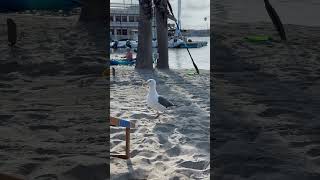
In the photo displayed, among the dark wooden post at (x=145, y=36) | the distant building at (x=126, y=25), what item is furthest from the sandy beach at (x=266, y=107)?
the distant building at (x=126, y=25)

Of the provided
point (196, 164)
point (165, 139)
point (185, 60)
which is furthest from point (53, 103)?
point (185, 60)

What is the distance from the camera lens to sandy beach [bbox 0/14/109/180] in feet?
10.5

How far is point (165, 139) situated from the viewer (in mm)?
4102

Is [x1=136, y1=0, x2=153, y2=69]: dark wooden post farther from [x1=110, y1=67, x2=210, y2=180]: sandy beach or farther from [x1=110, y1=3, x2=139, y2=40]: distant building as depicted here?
[x1=110, y1=3, x2=139, y2=40]: distant building

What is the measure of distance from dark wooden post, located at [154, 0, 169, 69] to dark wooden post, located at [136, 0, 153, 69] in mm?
228

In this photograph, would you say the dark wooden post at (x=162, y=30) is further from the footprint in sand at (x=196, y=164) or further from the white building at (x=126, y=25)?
the white building at (x=126, y=25)

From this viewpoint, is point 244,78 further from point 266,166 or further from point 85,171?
point 85,171

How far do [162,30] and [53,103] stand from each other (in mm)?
7022

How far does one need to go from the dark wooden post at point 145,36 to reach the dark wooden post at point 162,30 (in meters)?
0.23

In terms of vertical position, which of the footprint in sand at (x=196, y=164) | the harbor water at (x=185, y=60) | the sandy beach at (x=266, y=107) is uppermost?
the sandy beach at (x=266, y=107)

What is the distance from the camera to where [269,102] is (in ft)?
17.9

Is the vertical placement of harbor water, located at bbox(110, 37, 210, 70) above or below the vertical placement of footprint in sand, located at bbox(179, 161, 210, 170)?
below

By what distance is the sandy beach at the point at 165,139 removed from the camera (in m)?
3.17

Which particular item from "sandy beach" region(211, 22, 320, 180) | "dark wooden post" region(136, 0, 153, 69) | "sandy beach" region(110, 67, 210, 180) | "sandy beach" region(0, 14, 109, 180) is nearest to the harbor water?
"dark wooden post" region(136, 0, 153, 69)
